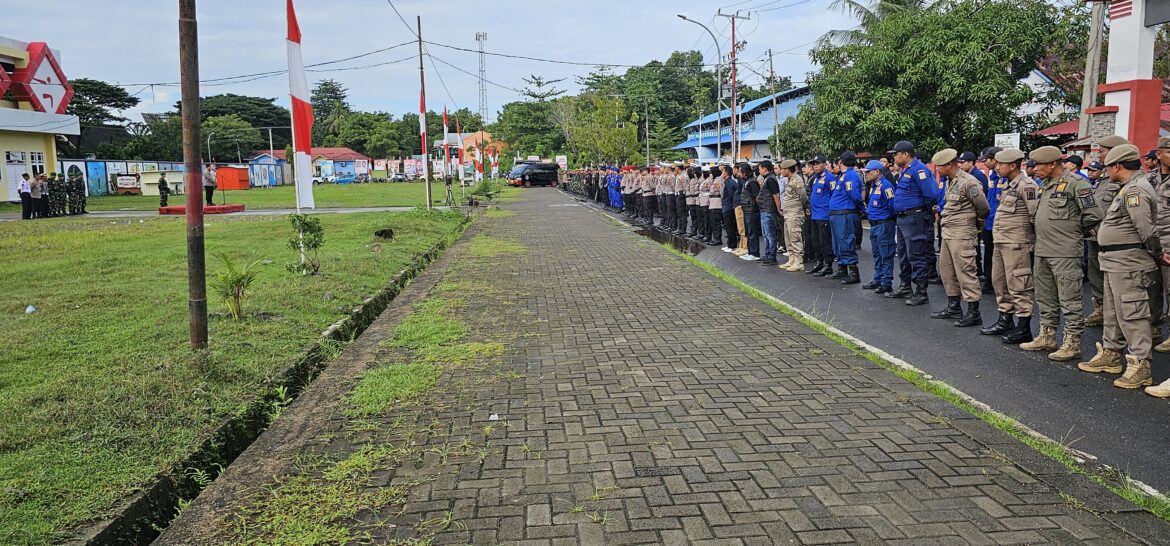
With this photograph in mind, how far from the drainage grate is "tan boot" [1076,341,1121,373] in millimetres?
3548

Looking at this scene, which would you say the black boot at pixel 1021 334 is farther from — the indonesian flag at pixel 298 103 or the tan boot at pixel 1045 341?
the indonesian flag at pixel 298 103

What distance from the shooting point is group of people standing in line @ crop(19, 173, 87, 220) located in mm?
21750

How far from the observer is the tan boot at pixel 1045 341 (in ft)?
19.8

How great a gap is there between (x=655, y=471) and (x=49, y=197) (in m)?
25.3

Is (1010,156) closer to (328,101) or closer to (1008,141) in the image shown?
(1008,141)

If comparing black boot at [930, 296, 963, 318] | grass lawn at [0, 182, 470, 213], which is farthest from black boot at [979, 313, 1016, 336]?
grass lawn at [0, 182, 470, 213]

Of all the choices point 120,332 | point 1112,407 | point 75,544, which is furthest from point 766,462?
point 120,332

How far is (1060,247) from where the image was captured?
5773 mm

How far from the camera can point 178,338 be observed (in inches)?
253

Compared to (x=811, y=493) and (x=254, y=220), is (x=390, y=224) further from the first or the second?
(x=811, y=493)

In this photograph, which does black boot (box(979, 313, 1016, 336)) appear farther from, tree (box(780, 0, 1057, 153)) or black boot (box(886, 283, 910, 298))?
tree (box(780, 0, 1057, 153))

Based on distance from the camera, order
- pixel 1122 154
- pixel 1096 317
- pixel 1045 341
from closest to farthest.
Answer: pixel 1122 154
pixel 1045 341
pixel 1096 317

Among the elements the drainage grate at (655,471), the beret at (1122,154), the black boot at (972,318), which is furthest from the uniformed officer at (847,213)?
the drainage grate at (655,471)

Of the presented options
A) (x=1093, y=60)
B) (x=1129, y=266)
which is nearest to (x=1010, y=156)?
(x=1129, y=266)
